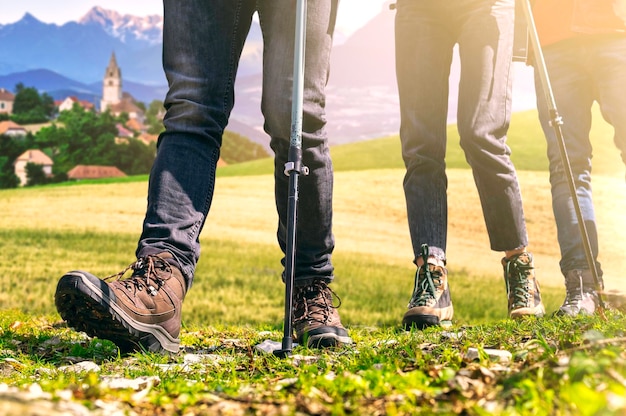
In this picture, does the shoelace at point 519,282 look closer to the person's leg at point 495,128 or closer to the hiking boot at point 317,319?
the person's leg at point 495,128

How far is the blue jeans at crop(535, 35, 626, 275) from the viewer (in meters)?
5.29

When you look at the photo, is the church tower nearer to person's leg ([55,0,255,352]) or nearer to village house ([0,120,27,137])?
village house ([0,120,27,137])

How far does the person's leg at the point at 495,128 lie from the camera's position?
453cm

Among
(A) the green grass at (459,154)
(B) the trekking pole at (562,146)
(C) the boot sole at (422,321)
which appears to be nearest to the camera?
(B) the trekking pole at (562,146)

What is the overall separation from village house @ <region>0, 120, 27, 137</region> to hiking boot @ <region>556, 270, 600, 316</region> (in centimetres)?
8020

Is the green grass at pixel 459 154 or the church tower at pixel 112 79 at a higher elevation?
the church tower at pixel 112 79

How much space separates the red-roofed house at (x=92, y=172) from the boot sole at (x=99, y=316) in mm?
60165

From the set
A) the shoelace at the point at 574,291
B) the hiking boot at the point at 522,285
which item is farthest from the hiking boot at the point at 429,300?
the shoelace at the point at 574,291

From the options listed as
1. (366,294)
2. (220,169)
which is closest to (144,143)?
(220,169)

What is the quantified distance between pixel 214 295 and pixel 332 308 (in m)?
8.75

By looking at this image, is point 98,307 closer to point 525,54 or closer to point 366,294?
point 525,54

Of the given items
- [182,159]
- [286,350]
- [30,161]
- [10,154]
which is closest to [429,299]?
[286,350]

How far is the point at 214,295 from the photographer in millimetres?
12266

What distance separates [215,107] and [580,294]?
3.26m
